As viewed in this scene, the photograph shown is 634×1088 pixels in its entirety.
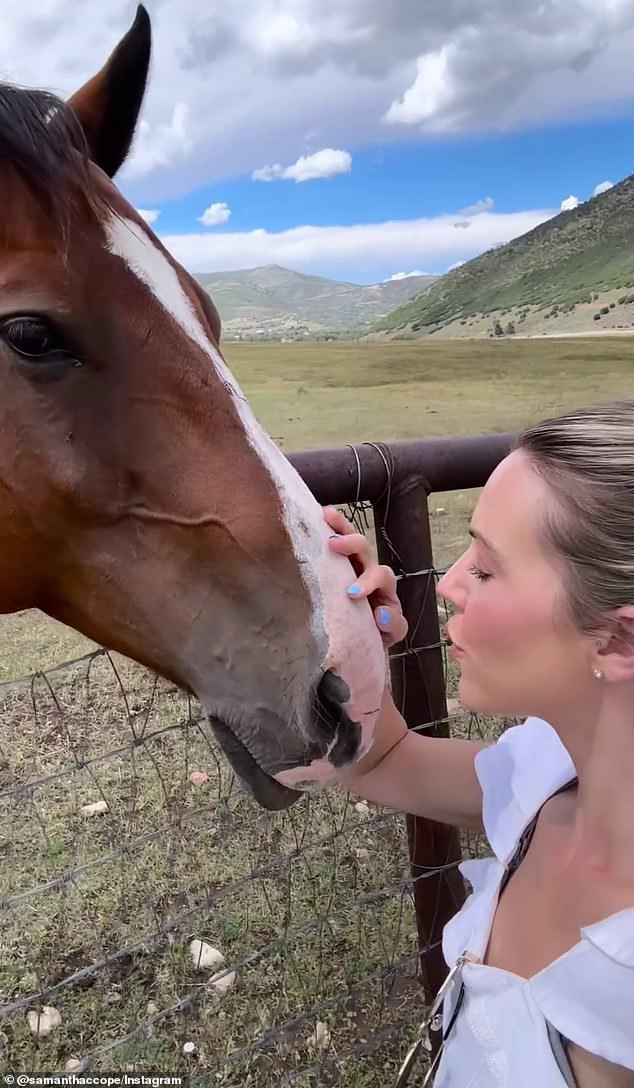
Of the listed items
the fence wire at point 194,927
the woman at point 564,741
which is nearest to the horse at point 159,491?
the woman at point 564,741

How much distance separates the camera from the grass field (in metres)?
2.34

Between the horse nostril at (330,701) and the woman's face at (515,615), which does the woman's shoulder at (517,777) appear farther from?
Answer: the horse nostril at (330,701)

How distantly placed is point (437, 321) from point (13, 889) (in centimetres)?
7857

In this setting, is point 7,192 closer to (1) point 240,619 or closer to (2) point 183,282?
(2) point 183,282

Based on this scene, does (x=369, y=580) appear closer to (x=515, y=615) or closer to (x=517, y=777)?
(x=515, y=615)

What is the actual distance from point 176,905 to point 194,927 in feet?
0.34

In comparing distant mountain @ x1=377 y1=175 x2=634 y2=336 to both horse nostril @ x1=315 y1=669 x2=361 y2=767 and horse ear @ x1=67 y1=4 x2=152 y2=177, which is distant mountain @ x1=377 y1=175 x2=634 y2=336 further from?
horse nostril @ x1=315 y1=669 x2=361 y2=767

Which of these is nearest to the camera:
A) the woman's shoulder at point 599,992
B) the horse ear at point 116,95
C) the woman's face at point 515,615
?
the woman's shoulder at point 599,992

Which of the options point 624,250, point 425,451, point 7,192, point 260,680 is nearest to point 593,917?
point 260,680

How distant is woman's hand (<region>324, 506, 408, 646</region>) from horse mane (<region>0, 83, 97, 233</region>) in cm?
72

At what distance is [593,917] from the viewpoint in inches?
45.5

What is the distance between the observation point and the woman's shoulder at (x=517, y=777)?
54.5 inches

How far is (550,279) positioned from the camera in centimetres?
7144

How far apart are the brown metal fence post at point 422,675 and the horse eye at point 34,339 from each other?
0.91 m
